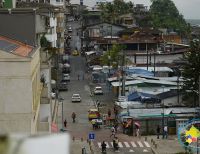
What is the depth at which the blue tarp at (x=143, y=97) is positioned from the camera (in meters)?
45.8

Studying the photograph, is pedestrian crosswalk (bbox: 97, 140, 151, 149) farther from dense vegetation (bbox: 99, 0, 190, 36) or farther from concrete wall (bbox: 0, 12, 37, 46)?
dense vegetation (bbox: 99, 0, 190, 36)

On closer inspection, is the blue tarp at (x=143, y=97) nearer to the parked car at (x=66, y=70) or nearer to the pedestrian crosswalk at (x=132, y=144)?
the pedestrian crosswalk at (x=132, y=144)

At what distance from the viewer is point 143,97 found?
46.5 meters

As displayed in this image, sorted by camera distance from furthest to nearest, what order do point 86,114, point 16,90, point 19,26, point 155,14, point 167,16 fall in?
point 167,16 → point 155,14 → point 86,114 → point 19,26 → point 16,90

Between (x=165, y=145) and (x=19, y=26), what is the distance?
651 inches

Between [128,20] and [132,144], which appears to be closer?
[132,144]

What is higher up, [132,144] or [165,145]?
[165,145]

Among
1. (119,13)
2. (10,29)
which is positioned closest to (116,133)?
(10,29)

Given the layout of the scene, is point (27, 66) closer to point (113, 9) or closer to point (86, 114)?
point (86, 114)

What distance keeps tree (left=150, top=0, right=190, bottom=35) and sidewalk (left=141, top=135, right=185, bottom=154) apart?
366 feet

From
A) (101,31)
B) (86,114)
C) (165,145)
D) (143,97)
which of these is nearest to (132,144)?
(165,145)

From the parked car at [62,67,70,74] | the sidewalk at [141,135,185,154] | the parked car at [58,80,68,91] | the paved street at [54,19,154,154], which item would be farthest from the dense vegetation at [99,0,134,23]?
the sidewalk at [141,135,185,154]

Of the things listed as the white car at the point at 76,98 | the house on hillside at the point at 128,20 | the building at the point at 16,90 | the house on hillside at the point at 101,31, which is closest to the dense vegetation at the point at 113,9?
the house on hillside at the point at 128,20

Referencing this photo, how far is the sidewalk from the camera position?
33794mm
